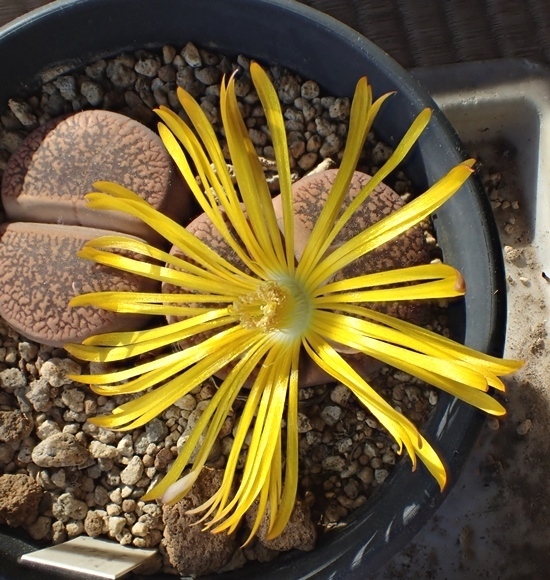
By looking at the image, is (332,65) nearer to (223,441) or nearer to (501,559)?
(223,441)

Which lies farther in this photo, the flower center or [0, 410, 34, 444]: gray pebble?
[0, 410, 34, 444]: gray pebble

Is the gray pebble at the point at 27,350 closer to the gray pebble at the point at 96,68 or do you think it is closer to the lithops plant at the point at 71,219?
the lithops plant at the point at 71,219

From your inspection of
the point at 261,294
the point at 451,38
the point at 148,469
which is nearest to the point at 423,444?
the point at 261,294

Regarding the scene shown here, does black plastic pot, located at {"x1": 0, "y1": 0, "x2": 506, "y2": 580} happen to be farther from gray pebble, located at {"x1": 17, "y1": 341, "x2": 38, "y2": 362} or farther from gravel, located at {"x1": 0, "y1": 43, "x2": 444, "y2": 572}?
gray pebble, located at {"x1": 17, "y1": 341, "x2": 38, "y2": 362}

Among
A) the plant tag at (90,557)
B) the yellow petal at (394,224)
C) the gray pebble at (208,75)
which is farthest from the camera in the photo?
the gray pebble at (208,75)

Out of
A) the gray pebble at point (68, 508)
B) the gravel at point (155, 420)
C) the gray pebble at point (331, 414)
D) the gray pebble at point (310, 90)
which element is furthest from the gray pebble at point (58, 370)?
the gray pebble at point (310, 90)

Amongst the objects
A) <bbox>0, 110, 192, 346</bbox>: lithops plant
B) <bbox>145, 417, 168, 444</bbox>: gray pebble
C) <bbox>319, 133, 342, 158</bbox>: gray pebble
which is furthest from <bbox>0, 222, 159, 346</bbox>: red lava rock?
<bbox>319, 133, 342, 158</bbox>: gray pebble
